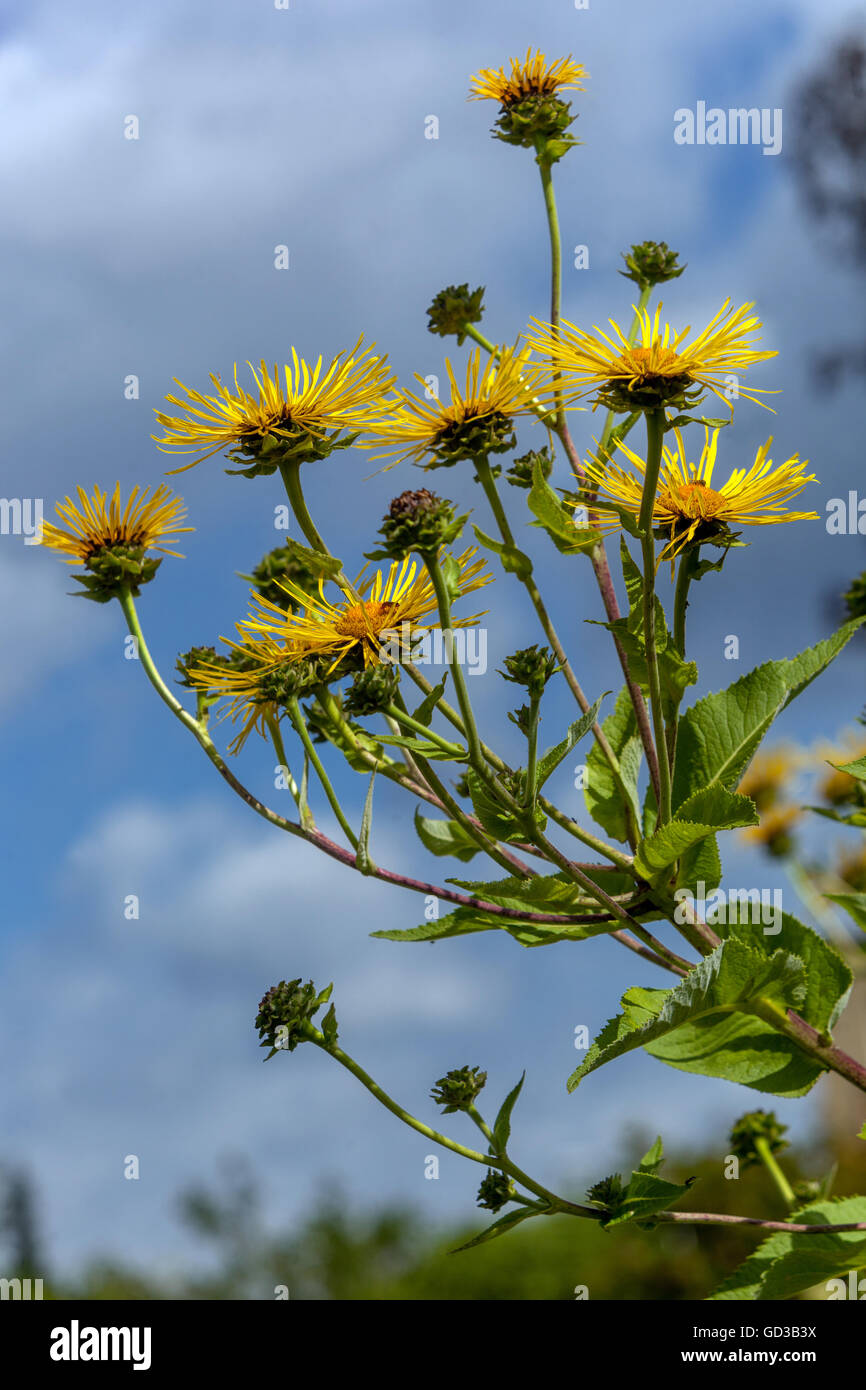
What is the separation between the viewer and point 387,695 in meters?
1.03

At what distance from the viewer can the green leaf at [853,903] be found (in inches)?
45.3

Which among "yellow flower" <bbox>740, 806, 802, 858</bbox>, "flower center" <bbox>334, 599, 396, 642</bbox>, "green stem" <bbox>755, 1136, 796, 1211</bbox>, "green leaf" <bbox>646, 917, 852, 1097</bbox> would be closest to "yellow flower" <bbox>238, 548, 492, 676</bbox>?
"flower center" <bbox>334, 599, 396, 642</bbox>

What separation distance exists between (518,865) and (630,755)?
18 cm

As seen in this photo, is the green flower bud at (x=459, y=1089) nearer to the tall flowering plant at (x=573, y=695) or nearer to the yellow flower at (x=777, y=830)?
the tall flowering plant at (x=573, y=695)

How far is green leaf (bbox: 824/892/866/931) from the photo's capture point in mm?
1149

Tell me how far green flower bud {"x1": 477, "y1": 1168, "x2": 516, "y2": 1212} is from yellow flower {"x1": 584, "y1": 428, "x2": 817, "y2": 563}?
1.88ft

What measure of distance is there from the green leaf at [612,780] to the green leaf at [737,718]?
41 millimetres

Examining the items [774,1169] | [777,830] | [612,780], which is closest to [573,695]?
[612,780]

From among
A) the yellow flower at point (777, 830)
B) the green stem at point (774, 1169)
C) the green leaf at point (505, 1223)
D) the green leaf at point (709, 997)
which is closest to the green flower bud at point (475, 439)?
the green leaf at point (709, 997)

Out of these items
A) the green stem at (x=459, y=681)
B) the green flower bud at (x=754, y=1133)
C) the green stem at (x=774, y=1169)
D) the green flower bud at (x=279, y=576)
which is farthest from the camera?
the green flower bud at (x=754, y=1133)
